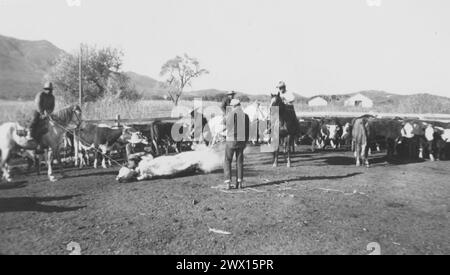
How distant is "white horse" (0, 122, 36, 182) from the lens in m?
9.10

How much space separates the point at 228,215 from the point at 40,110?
19.9 ft

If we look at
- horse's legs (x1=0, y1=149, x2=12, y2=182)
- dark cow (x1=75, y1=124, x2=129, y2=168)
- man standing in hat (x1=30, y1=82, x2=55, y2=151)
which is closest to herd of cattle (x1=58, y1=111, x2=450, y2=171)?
dark cow (x1=75, y1=124, x2=129, y2=168)

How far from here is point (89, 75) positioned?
29.2m

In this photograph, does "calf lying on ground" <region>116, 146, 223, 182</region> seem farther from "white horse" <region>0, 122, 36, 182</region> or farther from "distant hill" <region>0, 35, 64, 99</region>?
"distant hill" <region>0, 35, 64, 99</region>

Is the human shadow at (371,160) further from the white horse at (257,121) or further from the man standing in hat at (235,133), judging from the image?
the man standing in hat at (235,133)

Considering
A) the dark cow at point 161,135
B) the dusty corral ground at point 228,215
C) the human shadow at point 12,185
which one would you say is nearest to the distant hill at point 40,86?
the dark cow at point 161,135

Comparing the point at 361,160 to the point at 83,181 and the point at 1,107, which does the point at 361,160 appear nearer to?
the point at 83,181

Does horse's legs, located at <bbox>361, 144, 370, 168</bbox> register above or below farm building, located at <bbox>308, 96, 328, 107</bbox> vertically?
below

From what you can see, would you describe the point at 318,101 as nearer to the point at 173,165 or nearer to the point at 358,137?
the point at 358,137

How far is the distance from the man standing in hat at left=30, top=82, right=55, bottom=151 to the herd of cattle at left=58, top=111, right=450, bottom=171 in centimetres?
236

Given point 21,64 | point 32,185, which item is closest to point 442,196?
point 32,185

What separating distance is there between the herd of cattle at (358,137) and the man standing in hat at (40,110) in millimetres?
2356

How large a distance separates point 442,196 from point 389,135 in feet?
22.2

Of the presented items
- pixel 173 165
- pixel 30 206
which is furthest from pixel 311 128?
pixel 30 206
